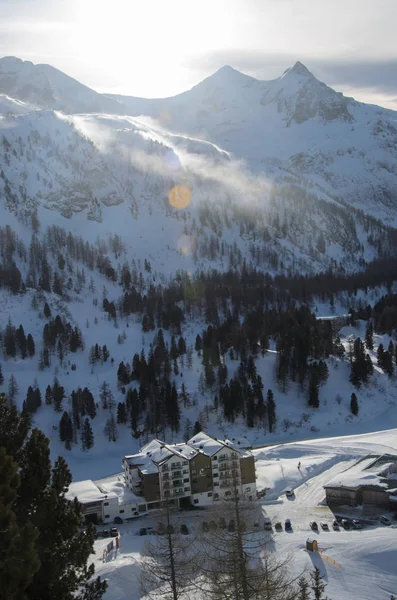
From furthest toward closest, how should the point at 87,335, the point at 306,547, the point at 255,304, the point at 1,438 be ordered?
the point at 255,304 → the point at 87,335 → the point at 306,547 → the point at 1,438

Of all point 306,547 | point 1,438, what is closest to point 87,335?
point 306,547

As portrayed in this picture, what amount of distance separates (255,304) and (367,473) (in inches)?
4429

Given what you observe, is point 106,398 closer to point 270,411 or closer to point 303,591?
point 270,411

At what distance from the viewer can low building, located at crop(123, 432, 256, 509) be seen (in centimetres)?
5969

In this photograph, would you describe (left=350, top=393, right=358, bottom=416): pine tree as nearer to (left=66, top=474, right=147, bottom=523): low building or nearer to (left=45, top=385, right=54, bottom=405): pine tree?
(left=66, top=474, right=147, bottom=523): low building

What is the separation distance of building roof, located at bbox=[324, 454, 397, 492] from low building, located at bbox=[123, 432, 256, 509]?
30.4 ft

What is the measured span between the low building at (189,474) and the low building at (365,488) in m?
8.66

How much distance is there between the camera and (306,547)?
43.4 metres

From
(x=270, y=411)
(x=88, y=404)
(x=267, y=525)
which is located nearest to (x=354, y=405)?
(x=270, y=411)

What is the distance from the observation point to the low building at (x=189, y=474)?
5969 cm

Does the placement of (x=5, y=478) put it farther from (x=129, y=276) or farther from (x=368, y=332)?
(x=129, y=276)

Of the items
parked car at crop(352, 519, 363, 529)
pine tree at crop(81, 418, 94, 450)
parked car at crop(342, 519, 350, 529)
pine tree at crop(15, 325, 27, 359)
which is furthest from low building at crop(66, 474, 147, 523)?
pine tree at crop(15, 325, 27, 359)

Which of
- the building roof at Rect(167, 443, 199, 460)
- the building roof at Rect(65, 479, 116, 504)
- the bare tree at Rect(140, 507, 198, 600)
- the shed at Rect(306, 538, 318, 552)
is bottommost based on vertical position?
the building roof at Rect(65, 479, 116, 504)

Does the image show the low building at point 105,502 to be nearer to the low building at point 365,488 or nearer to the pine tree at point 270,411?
the low building at point 365,488
